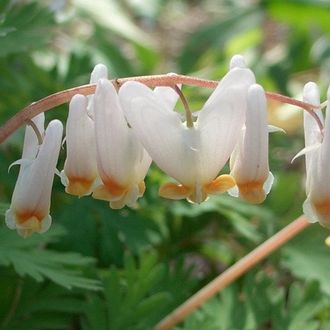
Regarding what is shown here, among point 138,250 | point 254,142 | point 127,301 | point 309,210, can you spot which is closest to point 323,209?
point 309,210

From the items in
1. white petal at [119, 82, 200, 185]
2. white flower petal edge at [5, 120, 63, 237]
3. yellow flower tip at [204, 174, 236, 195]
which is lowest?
white flower petal edge at [5, 120, 63, 237]

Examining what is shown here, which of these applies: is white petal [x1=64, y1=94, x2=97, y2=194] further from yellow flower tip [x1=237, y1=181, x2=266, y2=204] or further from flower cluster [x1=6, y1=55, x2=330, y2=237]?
yellow flower tip [x1=237, y1=181, x2=266, y2=204]

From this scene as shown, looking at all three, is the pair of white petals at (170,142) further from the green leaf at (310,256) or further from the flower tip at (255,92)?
the green leaf at (310,256)

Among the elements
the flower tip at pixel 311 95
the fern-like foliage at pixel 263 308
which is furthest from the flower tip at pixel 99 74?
the fern-like foliage at pixel 263 308

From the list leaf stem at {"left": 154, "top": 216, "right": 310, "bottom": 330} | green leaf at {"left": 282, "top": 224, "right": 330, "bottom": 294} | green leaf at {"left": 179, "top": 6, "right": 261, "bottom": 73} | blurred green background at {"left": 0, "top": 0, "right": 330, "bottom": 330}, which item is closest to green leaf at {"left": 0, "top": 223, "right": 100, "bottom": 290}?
blurred green background at {"left": 0, "top": 0, "right": 330, "bottom": 330}

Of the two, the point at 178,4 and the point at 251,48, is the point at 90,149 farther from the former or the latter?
the point at 178,4

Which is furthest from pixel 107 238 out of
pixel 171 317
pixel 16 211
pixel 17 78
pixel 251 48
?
pixel 251 48
